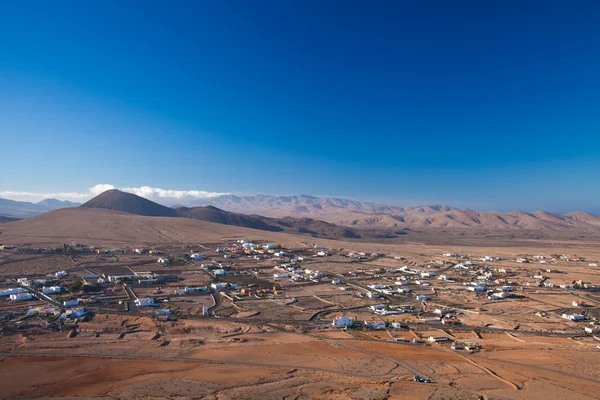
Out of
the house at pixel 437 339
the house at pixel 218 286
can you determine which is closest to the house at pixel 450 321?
the house at pixel 437 339

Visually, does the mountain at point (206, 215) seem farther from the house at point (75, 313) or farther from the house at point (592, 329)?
the house at point (75, 313)

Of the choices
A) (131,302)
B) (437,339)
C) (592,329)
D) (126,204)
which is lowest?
(131,302)

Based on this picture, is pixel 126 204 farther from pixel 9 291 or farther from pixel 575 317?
pixel 575 317

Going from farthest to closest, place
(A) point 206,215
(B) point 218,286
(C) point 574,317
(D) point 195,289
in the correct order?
(A) point 206,215
(B) point 218,286
(D) point 195,289
(C) point 574,317

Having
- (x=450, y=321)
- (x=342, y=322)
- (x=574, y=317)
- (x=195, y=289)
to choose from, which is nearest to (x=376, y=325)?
(x=342, y=322)

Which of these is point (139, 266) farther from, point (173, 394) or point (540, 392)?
point (540, 392)

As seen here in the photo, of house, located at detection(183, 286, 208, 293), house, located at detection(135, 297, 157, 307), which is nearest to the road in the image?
house, located at detection(135, 297, 157, 307)

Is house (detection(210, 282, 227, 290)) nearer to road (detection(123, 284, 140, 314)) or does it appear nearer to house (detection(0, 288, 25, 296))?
road (detection(123, 284, 140, 314))

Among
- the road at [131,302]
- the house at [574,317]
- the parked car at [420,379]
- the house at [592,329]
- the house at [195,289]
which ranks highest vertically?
the house at [574,317]
